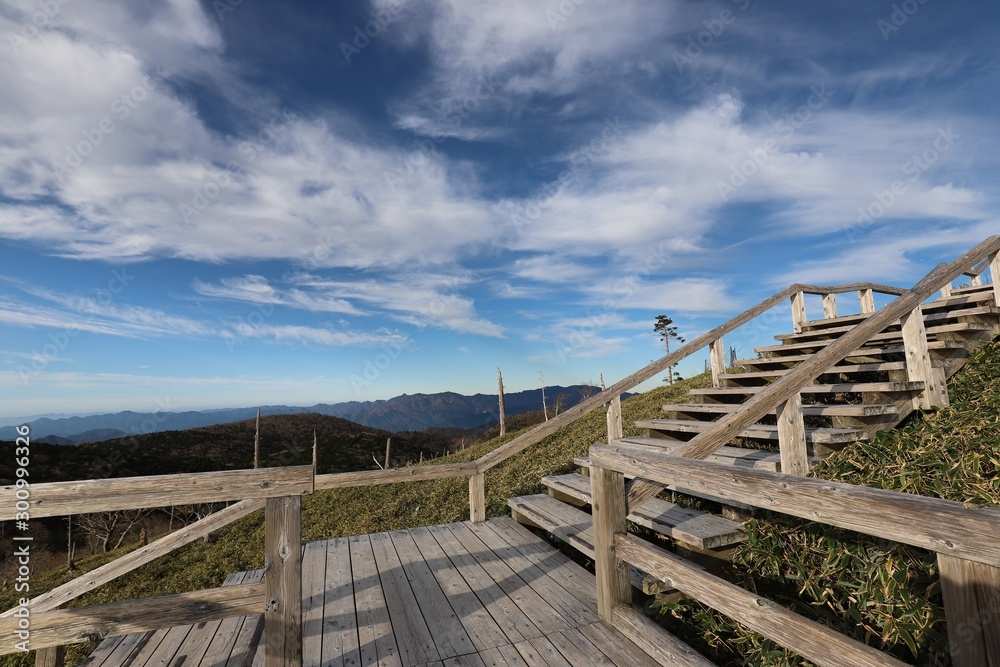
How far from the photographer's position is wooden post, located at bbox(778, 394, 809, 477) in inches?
139

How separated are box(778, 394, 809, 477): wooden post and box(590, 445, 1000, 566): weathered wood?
1478 mm

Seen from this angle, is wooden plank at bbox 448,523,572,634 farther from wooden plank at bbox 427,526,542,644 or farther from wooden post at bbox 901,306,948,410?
wooden post at bbox 901,306,948,410

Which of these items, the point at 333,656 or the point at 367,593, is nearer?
the point at 333,656

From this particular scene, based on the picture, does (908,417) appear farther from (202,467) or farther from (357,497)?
(202,467)

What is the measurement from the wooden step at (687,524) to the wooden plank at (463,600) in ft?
4.65

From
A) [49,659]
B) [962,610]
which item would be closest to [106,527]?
[49,659]

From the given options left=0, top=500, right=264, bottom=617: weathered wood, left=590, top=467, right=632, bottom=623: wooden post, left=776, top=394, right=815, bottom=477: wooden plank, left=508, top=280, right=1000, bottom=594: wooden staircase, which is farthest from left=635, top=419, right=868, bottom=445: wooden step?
left=0, top=500, right=264, bottom=617: weathered wood

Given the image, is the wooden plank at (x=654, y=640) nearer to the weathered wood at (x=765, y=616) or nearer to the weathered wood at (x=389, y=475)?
the weathered wood at (x=765, y=616)

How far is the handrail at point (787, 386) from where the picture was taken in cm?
316

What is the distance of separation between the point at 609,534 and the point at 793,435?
1.73m

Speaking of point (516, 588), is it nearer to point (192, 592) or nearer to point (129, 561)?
point (192, 592)

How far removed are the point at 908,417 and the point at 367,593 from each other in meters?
5.06

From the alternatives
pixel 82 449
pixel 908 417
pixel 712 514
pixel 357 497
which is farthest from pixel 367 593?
pixel 82 449

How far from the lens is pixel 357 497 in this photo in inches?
667
